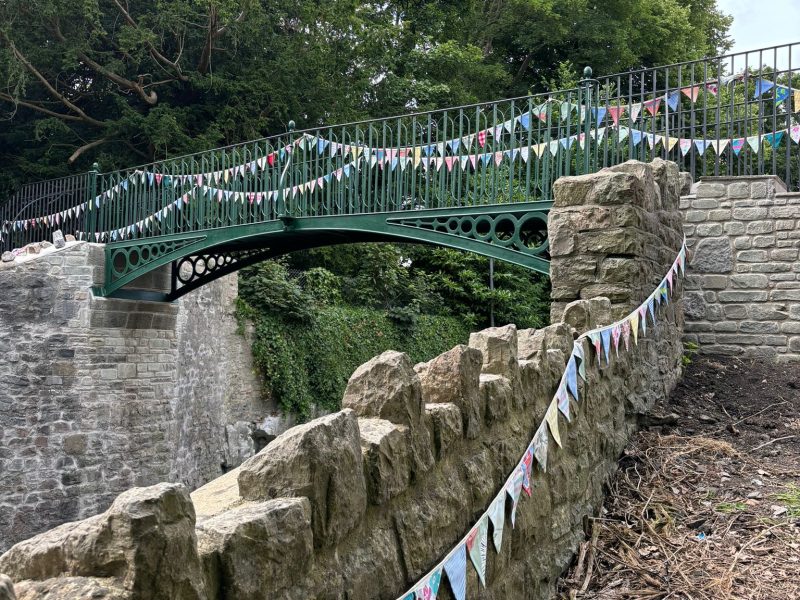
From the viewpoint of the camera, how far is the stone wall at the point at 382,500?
138cm

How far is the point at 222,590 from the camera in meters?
1.54

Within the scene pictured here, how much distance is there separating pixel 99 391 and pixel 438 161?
6003 millimetres

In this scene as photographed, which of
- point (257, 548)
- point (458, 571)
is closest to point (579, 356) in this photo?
point (458, 571)

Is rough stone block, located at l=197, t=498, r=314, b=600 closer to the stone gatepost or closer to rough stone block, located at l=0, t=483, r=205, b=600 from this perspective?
rough stone block, located at l=0, t=483, r=205, b=600

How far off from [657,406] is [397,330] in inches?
384

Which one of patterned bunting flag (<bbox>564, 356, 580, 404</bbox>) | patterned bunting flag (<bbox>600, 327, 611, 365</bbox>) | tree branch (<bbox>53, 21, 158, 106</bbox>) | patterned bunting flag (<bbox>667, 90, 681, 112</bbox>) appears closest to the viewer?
patterned bunting flag (<bbox>564, 356, 580, 404</bbox>)

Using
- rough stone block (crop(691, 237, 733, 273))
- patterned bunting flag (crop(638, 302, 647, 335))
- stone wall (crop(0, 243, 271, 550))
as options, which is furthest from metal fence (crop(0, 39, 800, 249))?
patterned bunting flag (crop(638, 302, 647, 335))

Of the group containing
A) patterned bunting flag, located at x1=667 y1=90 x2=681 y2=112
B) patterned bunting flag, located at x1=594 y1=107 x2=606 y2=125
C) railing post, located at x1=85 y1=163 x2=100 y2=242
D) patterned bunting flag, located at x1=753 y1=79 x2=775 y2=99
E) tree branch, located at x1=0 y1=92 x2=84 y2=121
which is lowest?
railing post, located at x1=85 y1=163 x2=100 y2=242

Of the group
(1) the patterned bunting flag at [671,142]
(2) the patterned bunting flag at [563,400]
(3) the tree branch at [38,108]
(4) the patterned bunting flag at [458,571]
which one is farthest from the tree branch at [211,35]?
(4) the patterned bunting flag at [458,571]

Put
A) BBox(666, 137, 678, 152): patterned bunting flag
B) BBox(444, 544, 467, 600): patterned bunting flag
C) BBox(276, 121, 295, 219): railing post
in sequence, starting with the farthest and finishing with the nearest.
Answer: BBox(276, 121, 295, 219): railing post → BBox(666, 137, 678, 152): patterned bunting flag → BBox(444, 544, 467, 600): patterned bunting flag

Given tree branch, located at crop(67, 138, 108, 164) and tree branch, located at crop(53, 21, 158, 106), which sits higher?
tree branch, located at crop(53, 21, 158, 106)

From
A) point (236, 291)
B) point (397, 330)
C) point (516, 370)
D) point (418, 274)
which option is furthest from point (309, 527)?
point (418, 274)

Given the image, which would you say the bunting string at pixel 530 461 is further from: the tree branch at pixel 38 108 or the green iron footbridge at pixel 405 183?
the tree branch at pixel 38 108

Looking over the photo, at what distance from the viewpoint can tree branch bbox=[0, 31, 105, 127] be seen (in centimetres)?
1466
